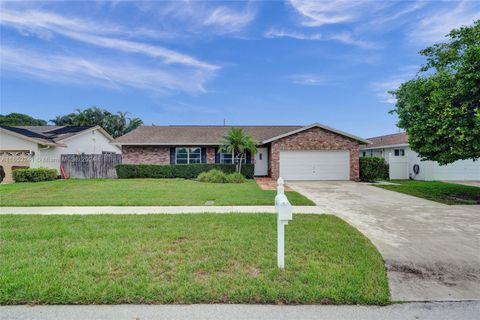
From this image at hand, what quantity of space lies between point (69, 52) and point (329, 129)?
17.1 metres

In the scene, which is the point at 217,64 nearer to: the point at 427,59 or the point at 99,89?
the point at 427,59

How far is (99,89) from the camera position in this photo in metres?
29.2

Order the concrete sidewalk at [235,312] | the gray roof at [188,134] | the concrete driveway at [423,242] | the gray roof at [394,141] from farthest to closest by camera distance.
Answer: the gray roof at [394,141] < the gray roof at [188,134] < the concrete driveway at [423,242] < the concrete sidewalk at [235,312]

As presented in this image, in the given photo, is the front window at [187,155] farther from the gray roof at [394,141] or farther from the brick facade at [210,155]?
the gray roof at [394,141]

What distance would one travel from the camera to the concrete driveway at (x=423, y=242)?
11.0ft

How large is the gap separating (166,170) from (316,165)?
10.3m

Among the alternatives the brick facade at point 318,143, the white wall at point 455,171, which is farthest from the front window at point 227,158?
the white wall at point 455,171

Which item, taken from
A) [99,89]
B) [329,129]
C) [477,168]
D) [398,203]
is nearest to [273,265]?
[398,203]

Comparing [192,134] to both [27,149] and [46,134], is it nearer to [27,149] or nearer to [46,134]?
[27,149]

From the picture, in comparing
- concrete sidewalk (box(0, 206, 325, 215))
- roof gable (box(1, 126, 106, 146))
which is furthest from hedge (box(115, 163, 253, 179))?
concrete sidewalk (box(0, 206, 325, 215))

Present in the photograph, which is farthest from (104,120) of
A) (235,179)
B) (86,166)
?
(235,179)

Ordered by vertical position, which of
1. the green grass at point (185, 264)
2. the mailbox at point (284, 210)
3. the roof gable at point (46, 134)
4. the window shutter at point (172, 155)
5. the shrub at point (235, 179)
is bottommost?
the green grass at point (185, 264)

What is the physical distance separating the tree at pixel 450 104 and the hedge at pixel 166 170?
1081cm

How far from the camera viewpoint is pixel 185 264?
3801 millimetres
